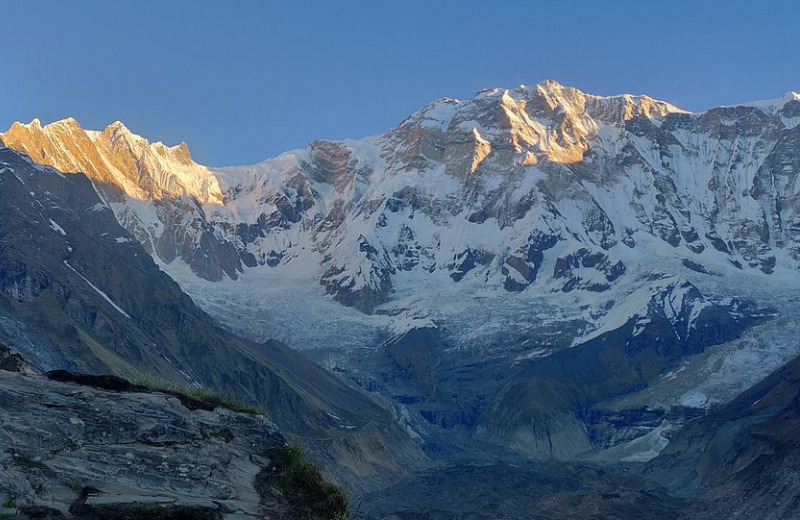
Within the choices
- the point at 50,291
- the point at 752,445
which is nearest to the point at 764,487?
the point at 752,445

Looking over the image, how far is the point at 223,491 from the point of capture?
2725 cm

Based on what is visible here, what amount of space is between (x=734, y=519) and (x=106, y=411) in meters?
145

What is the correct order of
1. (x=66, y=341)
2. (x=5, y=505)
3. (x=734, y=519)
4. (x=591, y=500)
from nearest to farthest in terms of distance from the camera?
(x=5, y=505), (x=734, y=519), (x=66, y=341), (x=591, y=500)

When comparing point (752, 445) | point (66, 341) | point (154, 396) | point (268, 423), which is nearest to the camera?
point (154, 396)

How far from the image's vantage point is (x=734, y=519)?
157125 mm

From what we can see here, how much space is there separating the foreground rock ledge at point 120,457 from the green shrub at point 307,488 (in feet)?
1.34

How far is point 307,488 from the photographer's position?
1148 inches

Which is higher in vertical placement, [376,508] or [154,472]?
[154,472]

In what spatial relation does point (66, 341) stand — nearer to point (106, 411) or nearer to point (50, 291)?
point (50, 291)

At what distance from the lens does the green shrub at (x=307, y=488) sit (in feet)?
91.9

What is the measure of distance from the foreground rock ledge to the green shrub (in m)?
0.41

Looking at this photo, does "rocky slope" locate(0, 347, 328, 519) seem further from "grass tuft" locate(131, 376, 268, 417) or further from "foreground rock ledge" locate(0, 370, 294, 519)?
"grass tuft" locate(131, 376, 268, 417)

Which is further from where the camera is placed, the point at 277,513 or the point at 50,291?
the point at 50,291

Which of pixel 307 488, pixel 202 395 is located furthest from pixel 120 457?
pixel 202 395
